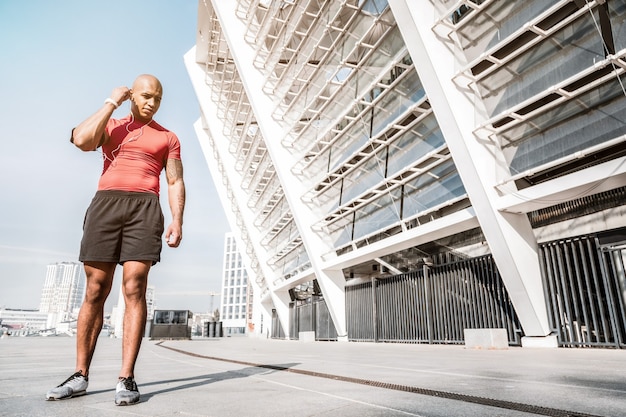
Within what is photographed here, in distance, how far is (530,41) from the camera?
962 cm

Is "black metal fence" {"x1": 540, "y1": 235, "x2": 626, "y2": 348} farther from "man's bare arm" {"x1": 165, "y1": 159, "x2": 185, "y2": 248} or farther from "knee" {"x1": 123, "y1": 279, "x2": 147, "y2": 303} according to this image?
"knee" {"x1": 123, "y1": 279, "x2": 147, "y2": 303}

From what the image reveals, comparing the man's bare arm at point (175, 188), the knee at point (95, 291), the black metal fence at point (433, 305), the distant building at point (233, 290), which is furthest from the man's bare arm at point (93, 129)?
the distant building at point (233, 290)

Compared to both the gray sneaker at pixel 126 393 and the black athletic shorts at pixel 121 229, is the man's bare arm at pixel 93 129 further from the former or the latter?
the gray sneaker at pixel 126 393

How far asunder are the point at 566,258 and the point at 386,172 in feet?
21.4

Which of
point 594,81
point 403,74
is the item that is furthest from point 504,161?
point 403,74

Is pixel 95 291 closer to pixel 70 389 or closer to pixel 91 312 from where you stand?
pixel 91 312

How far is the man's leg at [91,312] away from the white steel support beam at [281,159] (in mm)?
16809

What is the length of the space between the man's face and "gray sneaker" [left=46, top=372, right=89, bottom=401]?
6.05 ft

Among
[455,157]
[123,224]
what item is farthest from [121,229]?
[455,157]

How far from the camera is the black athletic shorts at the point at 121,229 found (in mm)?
2619

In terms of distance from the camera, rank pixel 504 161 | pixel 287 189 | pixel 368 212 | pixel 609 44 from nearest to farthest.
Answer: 1. pixel 609 44
2. pixel 504 161
3. pixel 368 212
4. pixel 287 189

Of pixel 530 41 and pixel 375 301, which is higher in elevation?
pixel 530 41

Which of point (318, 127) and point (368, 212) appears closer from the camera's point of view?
point (368, 212)

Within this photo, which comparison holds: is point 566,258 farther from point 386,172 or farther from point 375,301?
point 375,301
